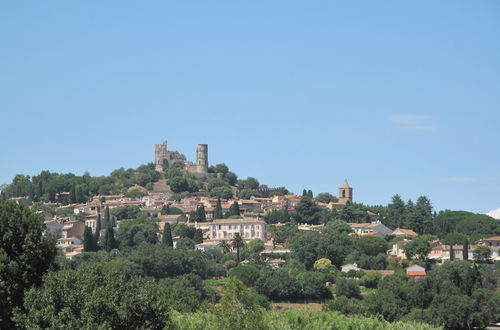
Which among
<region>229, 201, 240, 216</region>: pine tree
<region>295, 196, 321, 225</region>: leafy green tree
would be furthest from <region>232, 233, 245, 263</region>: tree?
<region>229, 201, 240, 216</region>: pine tree

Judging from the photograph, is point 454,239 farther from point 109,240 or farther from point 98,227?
point 98,227

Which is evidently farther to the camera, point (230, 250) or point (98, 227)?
point (98, 227)

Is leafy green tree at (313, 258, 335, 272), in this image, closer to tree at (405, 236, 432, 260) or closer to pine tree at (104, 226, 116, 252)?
tree at (405, 236, 432, 260)

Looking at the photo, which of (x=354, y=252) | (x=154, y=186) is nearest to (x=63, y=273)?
(x=354, y=252)

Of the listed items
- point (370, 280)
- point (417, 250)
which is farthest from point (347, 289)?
point (417, 250)

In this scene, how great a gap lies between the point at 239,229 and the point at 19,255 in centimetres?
7475

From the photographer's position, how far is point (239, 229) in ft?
344

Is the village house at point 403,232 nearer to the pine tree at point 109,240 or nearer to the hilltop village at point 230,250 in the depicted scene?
the hilltop village at point 230,250

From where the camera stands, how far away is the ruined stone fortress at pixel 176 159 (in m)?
150

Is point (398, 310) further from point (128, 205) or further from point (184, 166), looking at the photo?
point (184, 166)

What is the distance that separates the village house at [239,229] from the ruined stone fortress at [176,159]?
43.0 meters

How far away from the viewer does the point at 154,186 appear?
138500 millimetres

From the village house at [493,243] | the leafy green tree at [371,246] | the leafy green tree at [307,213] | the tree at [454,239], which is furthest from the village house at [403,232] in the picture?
the leafy green tree at [307,213]

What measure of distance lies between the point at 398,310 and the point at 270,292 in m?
17.4
